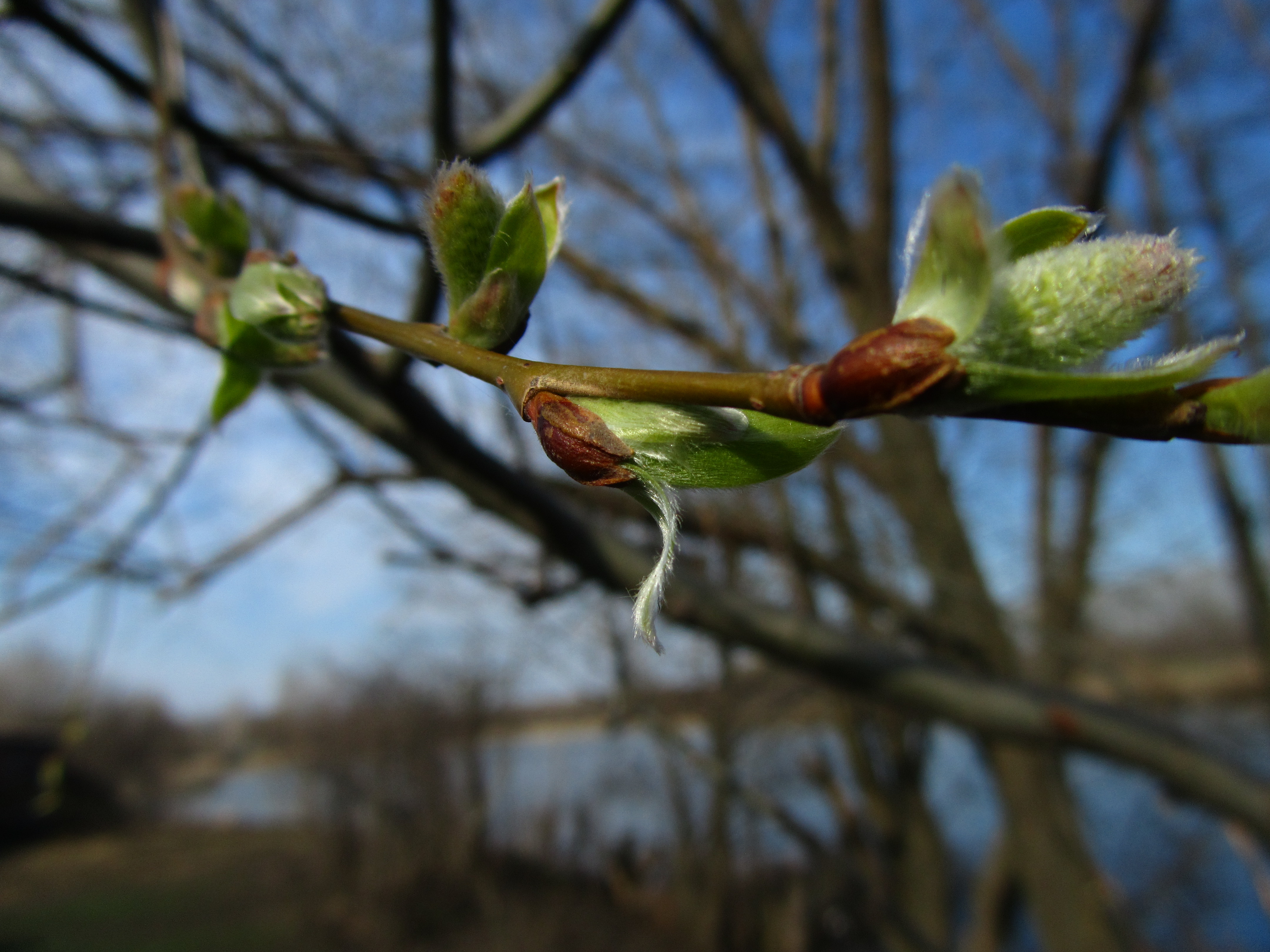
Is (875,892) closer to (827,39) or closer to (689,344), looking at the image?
(689,344)

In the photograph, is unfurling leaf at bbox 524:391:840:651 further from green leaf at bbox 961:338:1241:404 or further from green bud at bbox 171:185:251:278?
green bud at bbox 171:185:251:278

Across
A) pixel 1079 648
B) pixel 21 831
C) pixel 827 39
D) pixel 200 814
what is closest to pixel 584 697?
Result: pixel 1079 648

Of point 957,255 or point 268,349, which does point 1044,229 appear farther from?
point 268,349

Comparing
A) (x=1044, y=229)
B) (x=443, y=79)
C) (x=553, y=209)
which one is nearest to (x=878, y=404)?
(x=1044, y=229)

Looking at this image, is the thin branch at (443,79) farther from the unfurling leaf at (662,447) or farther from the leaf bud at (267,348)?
the unfurling leaf at (662,447)

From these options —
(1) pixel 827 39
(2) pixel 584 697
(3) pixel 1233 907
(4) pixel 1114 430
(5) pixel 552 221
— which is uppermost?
(1) pixel 827 39

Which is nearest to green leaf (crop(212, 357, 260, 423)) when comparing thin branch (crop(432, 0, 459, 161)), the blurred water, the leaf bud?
the leaf bud

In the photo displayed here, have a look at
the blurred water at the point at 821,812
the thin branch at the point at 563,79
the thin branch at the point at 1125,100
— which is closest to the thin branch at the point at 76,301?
the thin branch at the point at 563,79
